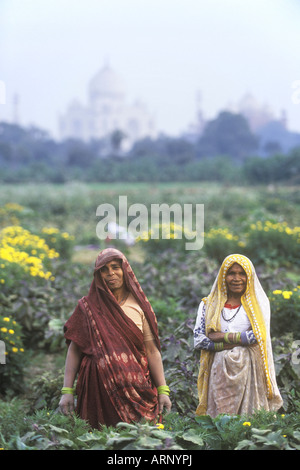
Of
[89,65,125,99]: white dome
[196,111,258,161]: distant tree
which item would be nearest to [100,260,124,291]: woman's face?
[196,111,258,161]: distant tree

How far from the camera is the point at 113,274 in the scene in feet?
8.53

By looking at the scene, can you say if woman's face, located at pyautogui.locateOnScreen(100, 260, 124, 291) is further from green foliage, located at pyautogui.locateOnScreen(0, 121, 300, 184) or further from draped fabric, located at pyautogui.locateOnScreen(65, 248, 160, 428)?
green foliage, located at pyautogui.locateOnScreen(0, 121, 300, 184)

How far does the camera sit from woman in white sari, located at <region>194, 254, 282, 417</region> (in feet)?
8.71

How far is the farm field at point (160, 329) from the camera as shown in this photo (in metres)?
2.12

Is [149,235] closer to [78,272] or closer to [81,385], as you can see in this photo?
[78,272]

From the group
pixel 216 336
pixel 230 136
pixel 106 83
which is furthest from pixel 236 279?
pixel 106 83

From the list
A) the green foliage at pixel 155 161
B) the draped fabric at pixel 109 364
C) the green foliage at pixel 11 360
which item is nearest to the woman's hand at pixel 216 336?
the draped fabric at pixel 109 364

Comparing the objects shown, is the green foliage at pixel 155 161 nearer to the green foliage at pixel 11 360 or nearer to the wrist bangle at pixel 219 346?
the green foliage at pixel 11 360

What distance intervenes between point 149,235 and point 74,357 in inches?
213

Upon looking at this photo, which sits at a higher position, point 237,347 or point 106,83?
point 106,83

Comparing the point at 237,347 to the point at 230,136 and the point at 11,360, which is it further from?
the point at 230,136

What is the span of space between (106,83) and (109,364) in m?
76.3

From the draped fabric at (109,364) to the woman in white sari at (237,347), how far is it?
30 centimetres

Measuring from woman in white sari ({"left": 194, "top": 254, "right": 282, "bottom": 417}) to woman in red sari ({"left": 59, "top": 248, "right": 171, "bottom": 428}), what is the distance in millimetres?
235
